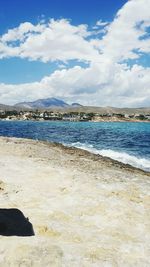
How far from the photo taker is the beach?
9508 millimetres

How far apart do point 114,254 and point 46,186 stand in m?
8.12

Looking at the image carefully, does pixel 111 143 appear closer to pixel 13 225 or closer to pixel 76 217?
pixel 76 217

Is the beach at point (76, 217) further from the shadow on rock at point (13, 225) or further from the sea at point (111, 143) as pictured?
the sea at point (111, 143)

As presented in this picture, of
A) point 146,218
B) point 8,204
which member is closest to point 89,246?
point 146,218

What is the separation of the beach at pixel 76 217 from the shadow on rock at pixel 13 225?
13.9 inches

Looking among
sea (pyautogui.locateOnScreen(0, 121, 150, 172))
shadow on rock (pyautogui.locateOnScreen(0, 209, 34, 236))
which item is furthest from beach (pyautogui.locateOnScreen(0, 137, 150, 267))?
sea (pyautogui.locateOnScreen(0, 121, 150, 172))

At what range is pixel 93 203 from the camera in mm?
15180

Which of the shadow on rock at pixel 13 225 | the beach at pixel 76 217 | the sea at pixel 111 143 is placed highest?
the shadow on rock at pixel 13 225

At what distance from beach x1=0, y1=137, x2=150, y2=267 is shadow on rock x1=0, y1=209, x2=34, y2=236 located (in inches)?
13.9

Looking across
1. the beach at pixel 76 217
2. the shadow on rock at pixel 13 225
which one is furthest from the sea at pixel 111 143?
the shadow on rock at pixel 13 225

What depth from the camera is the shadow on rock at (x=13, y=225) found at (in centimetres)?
1055

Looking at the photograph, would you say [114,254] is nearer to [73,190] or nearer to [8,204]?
[8,204]

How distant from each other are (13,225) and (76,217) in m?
3.29

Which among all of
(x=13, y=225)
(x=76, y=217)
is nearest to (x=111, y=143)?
(x=76, y=217)
